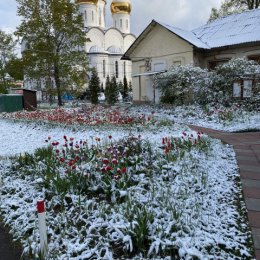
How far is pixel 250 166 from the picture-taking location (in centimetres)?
→ 552

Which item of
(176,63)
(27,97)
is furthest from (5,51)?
(176,63)

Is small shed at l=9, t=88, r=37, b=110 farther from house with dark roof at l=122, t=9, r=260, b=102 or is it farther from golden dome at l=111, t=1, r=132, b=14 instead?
golden dome at l=111, t=1, r=132, b=14

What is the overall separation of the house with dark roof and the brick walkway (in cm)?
939

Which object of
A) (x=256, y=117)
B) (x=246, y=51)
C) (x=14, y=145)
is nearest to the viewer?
(x=14, y=145)

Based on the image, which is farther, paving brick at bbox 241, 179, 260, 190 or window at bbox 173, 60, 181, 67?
window at bbox 173, 60, 181, 67

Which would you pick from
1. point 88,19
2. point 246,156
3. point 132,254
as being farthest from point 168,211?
point 88,19

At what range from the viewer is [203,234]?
3098 millimetres

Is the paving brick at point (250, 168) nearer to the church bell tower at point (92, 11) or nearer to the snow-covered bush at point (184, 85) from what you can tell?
the snow-covered bush at point (184, 85)

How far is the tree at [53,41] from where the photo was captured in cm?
2181

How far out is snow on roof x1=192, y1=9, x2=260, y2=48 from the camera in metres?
17.5

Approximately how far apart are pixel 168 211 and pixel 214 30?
62.9 ft

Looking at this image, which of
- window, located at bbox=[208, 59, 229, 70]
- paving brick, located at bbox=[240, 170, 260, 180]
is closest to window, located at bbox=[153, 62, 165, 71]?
window, located at bbox=[208, 59, 229, 70]

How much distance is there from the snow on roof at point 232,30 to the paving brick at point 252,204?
48.3ft

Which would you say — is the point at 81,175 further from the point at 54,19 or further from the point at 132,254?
the point at 54,19
